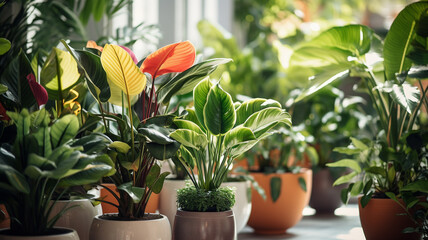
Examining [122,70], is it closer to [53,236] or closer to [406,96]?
[53,236]

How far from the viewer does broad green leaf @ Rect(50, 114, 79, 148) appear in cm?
126

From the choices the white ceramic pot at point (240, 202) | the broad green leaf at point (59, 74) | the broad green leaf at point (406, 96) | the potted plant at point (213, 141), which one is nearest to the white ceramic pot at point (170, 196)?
the white ceramic pot at point (240, 202)

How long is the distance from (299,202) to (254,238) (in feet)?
0.94

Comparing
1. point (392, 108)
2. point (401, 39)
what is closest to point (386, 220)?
point (392, 108)

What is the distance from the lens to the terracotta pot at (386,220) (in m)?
2.04

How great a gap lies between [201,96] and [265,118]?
20 cm

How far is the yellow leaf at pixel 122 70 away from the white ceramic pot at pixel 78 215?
0.39 m

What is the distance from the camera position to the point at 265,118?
156cm

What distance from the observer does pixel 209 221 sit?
1591 millimetres

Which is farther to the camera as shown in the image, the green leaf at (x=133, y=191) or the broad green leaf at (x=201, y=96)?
the broad green leaf at (x=201, y=96)

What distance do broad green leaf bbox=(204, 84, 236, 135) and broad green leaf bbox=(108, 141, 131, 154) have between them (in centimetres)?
23

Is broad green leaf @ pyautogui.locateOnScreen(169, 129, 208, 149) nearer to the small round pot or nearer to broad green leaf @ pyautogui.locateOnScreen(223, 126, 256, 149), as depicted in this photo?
broad green leaf @ pyautogui.locateOnScreen(223, 126, 256, 149)

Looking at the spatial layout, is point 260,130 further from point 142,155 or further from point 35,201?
point 35,201

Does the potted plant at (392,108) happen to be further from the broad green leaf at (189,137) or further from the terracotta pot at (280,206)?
the broad green leaf at (189,137)
